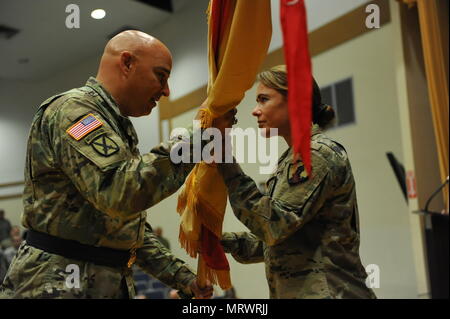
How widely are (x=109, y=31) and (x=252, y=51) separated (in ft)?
3.76

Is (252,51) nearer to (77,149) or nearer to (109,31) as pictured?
(77,149)

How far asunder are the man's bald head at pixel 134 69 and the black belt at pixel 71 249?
0.50 meters

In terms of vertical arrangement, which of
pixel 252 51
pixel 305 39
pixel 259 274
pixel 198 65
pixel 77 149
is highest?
pixel 198 65

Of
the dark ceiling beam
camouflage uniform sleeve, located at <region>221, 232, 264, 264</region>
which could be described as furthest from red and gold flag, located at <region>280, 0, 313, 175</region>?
the dark ceiling beam

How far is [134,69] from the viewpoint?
1673 mm

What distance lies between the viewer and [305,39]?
1179 millimetres

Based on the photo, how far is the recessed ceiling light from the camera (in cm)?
231

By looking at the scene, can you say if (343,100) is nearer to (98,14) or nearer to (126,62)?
(98,14)

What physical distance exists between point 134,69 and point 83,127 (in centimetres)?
→ 35

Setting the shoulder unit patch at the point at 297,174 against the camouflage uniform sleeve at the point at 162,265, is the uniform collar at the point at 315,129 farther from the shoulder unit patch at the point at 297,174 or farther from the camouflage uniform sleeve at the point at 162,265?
the camouflage uniform sleeve at the point at 162,265

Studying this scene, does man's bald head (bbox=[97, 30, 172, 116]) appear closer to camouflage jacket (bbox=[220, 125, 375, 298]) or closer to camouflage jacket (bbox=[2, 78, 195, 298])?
camouflage jacket (bbox=[2, 78, 195, 298])

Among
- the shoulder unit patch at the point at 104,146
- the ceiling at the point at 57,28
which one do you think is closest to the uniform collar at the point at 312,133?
the shoulder unit patch at the point at 104,146

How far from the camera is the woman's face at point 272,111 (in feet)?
5.56

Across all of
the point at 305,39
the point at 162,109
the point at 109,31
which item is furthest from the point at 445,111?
the point at 305,39
